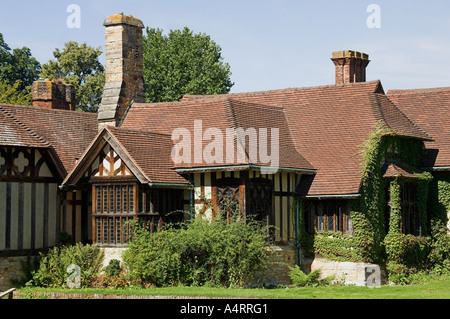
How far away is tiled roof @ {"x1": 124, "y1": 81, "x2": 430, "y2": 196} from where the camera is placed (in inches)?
1108

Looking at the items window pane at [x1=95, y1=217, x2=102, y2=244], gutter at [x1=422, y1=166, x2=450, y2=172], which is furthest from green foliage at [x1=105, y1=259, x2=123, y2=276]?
gutter at [x1=422, y1=166, x2=450, y2=172]

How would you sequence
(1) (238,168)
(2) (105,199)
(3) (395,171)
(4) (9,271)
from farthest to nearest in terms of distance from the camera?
(3) (395,171) → (2) (105,199) → (4) (9,271) → (1) (238,168)

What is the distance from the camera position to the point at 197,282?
24.9 meters

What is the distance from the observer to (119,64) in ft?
103

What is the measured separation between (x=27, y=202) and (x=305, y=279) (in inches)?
352

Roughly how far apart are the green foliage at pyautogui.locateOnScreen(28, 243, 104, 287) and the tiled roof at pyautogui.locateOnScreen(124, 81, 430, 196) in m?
5.37

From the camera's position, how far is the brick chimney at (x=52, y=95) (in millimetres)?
34031

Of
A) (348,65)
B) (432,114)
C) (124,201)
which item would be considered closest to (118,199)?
(124,201)

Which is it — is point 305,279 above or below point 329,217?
below

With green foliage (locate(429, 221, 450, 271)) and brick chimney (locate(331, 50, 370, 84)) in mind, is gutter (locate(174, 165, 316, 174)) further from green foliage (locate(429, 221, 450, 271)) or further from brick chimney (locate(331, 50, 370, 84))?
brick chimney (locate(331, 50, 370, 84))

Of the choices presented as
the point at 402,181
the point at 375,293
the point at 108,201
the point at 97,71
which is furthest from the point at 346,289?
the point at 97,71

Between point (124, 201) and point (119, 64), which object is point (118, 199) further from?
point (119, 64)

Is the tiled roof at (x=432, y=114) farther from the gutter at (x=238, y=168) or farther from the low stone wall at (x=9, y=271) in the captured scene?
the low stone wall at (x=9, y=271)

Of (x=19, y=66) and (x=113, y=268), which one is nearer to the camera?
(x=113, y=268)
